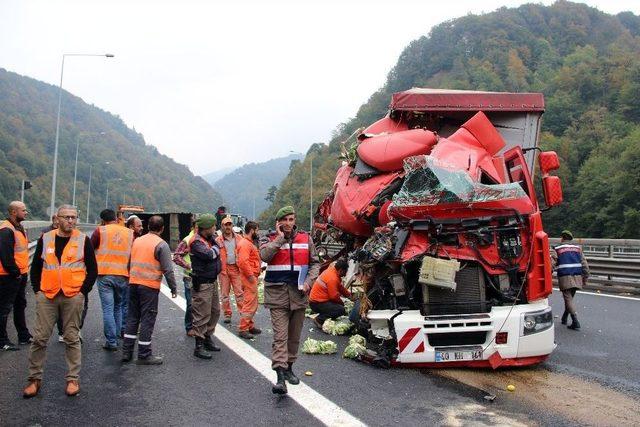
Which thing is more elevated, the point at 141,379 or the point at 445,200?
the point at 445,200

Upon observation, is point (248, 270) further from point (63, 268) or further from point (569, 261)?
point (569, 261)

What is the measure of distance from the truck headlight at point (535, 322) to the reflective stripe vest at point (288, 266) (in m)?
2.43

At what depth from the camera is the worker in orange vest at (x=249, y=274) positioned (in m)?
7.90

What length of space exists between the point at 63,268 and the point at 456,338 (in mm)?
3987

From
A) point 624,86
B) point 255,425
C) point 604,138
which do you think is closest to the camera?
point 255,425

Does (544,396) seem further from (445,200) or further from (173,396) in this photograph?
(173,396)

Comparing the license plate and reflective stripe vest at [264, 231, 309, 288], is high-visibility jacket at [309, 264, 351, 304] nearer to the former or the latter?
the license plate

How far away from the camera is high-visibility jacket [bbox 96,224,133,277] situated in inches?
270

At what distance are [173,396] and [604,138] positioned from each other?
7052 centimetres

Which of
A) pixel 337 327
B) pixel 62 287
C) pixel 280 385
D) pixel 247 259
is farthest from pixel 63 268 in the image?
pixel 337 327

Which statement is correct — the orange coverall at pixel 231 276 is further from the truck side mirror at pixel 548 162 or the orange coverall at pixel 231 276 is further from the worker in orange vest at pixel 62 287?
the truck side mirror at pixel 548 162

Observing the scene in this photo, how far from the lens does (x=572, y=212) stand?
55.9m

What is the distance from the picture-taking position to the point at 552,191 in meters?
6.97

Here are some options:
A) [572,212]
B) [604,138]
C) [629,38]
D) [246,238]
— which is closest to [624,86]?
[604,138]
